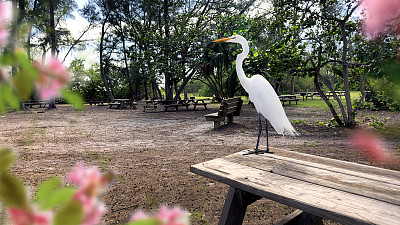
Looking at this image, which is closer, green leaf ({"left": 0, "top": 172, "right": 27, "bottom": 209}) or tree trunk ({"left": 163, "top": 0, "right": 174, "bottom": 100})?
green leaf ({"left": 0, "top": 172, "right": 27, "bottom": 209})

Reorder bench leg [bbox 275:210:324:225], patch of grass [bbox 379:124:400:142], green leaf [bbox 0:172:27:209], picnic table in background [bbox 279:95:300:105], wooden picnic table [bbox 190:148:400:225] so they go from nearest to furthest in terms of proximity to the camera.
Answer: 1. green leaf [bbox 0:172:27:209]
2. wooden picnic table [bbox 190:148:400:225]
3. bench leg [bbox 275:210:324:225]
4. patch of grass [bbox 379:124:400:142]
5. picnic table in background [bbox 279:95:300:105]

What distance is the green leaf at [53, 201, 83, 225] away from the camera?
0.16 m

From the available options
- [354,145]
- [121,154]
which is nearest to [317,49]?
[354,145]

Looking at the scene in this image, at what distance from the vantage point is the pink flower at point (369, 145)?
13.3 feet

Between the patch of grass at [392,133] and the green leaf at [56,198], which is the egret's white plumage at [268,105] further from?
the patch of grass at [392,133]

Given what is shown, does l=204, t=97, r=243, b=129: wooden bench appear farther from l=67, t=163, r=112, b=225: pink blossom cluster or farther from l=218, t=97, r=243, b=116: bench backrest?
l=67, t=163, r=112, b=225: pink blossom cluster

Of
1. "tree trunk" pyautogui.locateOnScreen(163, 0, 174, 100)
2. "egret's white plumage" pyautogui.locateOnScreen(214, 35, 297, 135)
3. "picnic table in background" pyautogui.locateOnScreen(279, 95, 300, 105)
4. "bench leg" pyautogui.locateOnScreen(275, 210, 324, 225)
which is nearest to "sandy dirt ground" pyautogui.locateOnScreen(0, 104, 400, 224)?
"bench leg" pyautogui.locateOnScreen(275, 210, 324, 225)

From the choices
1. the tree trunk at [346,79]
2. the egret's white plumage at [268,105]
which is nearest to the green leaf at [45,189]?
the egret's white plumage at [268,105]

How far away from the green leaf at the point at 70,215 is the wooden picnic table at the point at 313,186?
1.21 metres

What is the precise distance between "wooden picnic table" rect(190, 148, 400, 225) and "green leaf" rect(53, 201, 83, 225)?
1213 mm

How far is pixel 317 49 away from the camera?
674 cm

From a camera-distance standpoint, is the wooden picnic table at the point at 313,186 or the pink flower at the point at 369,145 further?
the pink flower at the point at 369,145

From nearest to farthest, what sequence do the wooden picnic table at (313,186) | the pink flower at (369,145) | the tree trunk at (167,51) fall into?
the wooden picnic table at (313,186)
the pink flower at (369,145)
the tree trunk at (167,51)

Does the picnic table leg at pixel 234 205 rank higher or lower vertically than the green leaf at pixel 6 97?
lower
